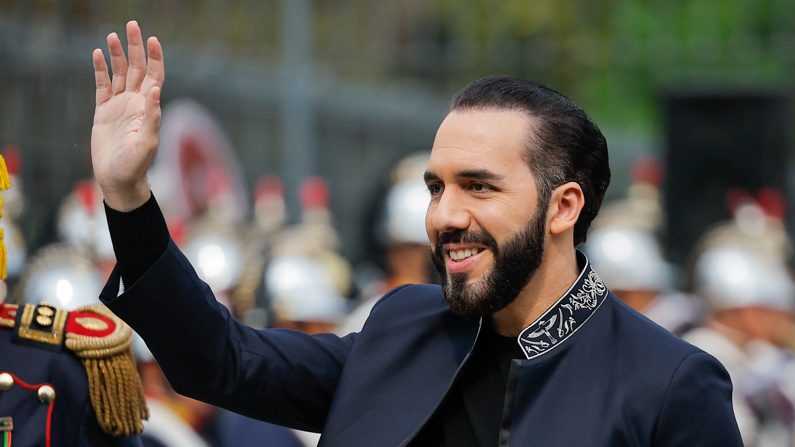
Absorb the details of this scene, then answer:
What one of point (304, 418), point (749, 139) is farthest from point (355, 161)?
point (304, 418)

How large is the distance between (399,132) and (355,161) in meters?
0.46

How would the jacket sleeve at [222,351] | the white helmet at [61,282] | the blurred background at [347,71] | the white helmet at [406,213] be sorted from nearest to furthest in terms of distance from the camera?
the jacket sleeve at [222,351]
the white helmet at [61,282]
the white helmet at [406,213]
the blurred background at [347,71]

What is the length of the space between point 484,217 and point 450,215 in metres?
0.08

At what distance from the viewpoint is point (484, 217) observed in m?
3.34

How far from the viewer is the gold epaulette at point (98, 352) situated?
360 cm

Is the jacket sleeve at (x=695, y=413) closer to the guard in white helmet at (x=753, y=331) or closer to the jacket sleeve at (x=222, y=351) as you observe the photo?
the jacket sleeve at (x=222, y=351)

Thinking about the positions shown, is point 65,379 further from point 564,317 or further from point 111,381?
point 564,317

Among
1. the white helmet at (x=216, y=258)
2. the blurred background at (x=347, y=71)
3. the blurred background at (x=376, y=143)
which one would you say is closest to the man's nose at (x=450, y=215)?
the blurred background at (x=376, y=143)

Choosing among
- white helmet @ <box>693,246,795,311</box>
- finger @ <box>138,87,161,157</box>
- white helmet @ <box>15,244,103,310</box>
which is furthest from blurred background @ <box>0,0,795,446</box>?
finger @ <box>138,87,161,157</box>

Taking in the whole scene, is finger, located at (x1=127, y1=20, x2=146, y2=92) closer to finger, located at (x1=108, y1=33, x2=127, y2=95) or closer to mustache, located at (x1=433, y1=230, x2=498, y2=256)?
finger, located at (x1=108, y1=33, x2=127, y2=95)

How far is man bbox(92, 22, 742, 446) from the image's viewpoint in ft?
10.5

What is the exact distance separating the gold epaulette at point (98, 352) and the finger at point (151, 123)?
28.8 inches

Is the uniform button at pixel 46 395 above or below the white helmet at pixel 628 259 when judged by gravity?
above

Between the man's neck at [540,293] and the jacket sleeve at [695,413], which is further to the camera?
the man's neck at [540,293]
